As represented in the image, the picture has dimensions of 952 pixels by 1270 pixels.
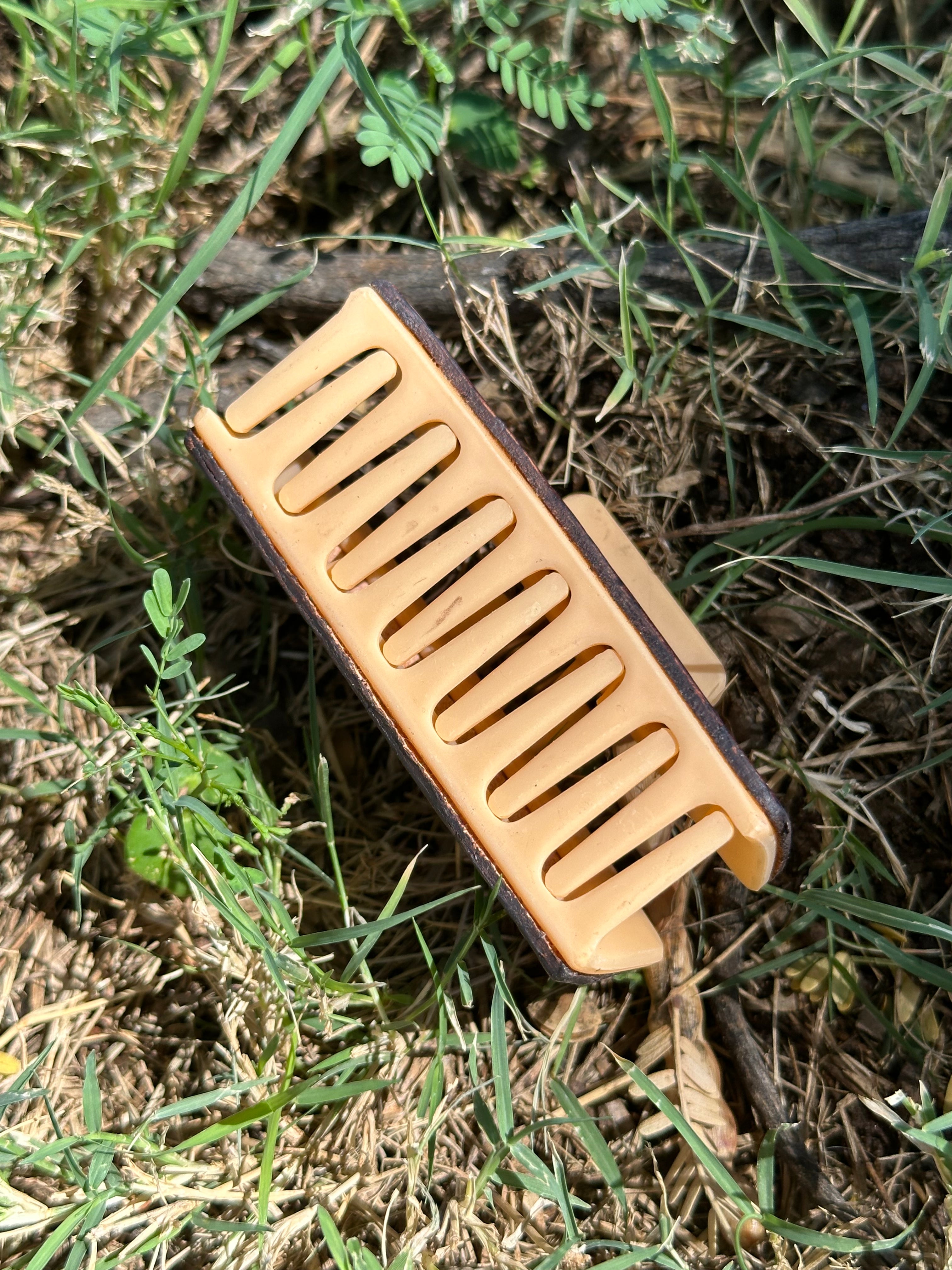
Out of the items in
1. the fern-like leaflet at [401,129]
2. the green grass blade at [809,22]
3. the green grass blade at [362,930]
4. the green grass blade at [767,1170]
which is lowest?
the green grass blade at [767,1170]

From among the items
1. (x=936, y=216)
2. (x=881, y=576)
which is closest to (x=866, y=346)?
(x=936, y=216)

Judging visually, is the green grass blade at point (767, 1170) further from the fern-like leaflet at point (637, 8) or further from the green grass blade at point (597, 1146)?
the fern-like leaflet at point (637, 8)

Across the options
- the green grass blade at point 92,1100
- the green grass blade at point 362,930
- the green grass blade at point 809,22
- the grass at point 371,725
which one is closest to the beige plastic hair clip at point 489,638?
the green grass blade at point 362,930

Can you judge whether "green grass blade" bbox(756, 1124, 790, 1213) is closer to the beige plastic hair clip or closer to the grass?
the grass

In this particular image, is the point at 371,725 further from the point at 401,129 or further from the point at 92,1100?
the point at 401,129

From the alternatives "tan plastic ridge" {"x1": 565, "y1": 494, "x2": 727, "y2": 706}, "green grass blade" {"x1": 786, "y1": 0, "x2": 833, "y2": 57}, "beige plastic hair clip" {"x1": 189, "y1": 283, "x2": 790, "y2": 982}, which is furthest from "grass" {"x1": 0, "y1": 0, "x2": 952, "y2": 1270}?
"beige plastic hair clip" {"x1": 189, "y1": 283, "x2": 790, "y2": 982}

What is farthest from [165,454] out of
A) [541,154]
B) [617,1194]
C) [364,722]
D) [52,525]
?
[617,1194]

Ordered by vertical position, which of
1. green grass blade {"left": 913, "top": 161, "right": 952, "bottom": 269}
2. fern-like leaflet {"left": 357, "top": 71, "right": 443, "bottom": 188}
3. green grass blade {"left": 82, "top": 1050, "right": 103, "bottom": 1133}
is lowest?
green grass blade {"left": 82, "top": 1050, "right": 103, "bottom": 1133}
